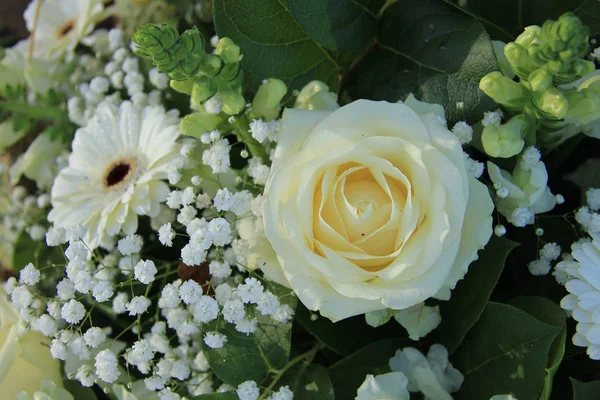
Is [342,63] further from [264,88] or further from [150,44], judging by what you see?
[150,44]

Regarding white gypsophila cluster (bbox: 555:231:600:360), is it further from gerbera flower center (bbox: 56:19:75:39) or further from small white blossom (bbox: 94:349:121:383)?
gerbera flower center (bbox: 56:19:75:39)

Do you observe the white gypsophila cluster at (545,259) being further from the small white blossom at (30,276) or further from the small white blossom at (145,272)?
the small white blossom at (30,276)

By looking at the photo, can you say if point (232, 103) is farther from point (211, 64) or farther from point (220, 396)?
point (220, 396)

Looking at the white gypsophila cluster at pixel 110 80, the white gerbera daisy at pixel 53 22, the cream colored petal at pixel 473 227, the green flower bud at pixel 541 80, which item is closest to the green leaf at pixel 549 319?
the cream colored petal at pixel 473 227

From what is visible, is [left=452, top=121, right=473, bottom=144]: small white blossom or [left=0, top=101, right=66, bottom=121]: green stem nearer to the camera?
[left=452, top=121, right=473, bottom=144]: small white blossom

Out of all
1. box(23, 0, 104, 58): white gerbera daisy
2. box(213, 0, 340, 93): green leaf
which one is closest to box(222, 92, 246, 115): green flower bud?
box(213, 0, 340, 93): green leaf

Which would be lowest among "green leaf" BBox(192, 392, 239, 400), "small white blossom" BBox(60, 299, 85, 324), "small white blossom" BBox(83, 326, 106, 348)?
"green leaf" BBox(192, 392, 239, 400)

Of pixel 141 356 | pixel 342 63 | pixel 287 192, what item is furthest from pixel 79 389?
pixel 342 63
